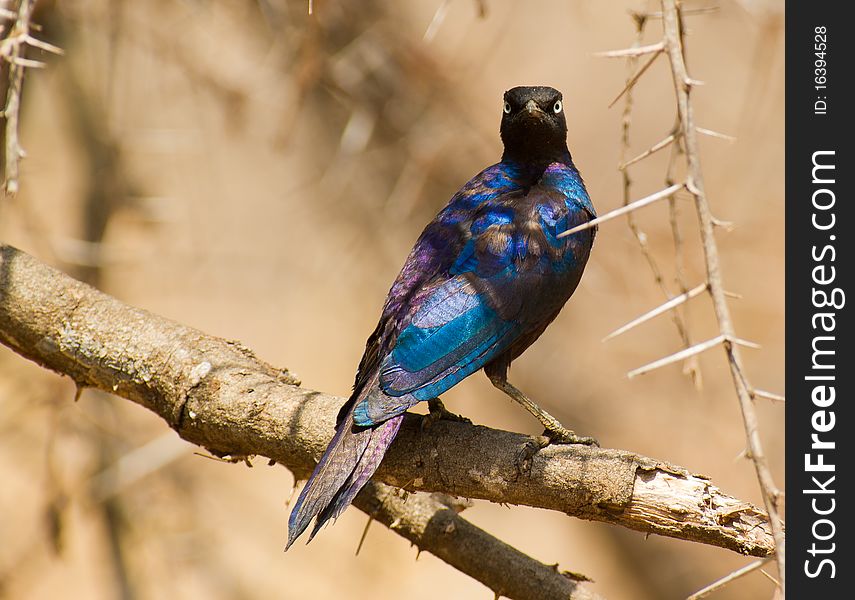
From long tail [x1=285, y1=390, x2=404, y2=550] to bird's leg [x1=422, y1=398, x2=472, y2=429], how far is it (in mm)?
211

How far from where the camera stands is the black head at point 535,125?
3.84m

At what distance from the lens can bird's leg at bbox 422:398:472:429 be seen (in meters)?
3.00

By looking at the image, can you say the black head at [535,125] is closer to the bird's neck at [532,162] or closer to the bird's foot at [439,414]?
the bird's neck at [532,162]

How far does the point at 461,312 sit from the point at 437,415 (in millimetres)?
331

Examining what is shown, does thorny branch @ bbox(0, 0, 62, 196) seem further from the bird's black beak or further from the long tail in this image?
the bird's black beak

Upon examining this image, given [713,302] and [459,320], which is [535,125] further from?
[713,302]

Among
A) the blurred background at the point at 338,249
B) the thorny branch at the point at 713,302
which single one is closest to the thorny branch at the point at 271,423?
the thorny branch at the point at 713,302

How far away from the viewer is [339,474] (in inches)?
107

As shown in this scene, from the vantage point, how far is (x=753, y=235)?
5.92m

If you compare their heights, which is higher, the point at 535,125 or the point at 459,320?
the point at 535,125

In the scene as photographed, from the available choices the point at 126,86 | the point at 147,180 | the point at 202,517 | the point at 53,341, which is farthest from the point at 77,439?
the point at 53,341

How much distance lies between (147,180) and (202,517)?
1.99 m

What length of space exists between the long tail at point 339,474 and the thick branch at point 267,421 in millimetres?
150

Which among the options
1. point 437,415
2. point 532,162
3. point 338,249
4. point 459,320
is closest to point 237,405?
point 437,415
